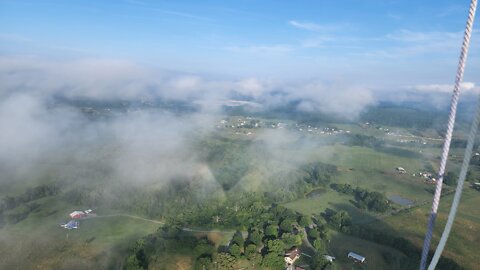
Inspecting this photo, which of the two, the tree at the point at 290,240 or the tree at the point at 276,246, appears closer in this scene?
the tree at the point at 276,246

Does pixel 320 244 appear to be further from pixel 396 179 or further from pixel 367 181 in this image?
pixel 396 179

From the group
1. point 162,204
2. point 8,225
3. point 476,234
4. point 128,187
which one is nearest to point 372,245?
point 476,234

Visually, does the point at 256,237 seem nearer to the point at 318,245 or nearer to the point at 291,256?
the point at 291,256

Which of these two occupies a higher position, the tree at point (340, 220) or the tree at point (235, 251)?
the tree at point (235, 251)

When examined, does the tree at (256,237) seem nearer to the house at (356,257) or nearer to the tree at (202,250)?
the tree at (202,250)

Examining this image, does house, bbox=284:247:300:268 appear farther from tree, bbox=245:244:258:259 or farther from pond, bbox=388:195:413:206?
pond, bbox=388:195:413:206

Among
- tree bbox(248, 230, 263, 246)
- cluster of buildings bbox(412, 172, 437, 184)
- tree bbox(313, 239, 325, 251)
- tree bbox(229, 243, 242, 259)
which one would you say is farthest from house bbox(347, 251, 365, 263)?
cluster of buildings bbox(412, 172, 437, 184)

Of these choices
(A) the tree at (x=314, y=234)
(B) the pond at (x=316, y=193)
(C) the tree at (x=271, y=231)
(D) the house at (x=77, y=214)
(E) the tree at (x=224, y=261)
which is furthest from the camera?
(B) the pond at (x=316, y=193)

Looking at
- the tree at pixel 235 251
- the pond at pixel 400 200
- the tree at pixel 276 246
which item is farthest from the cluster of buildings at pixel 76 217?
the pond at pixel 400 200

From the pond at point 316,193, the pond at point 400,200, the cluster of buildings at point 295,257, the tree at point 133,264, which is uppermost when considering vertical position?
the tree at point 133,264
